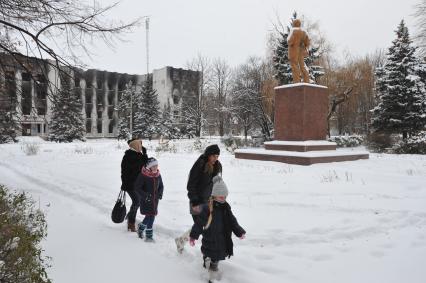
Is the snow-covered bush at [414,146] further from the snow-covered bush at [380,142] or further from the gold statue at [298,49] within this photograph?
the gold statue at [298,49]

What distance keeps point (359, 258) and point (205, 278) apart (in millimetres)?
1907

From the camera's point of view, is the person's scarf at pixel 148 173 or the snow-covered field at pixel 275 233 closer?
the snow-covered field at pixel 275 233

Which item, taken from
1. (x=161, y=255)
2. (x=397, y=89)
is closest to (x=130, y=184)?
(x=161, y=255)

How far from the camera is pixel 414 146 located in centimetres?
1770

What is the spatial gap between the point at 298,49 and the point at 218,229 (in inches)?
463

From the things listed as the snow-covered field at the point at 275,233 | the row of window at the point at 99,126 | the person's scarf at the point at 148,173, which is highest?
the row of window at the point at 99,126

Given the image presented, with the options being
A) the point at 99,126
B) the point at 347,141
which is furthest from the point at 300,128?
the point at 99,126

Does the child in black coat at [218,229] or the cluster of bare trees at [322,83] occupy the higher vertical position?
the cluster of bare trees at [322,83]

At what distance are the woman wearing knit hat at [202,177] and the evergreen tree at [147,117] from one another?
3698 centimetres

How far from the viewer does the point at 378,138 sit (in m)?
21.7

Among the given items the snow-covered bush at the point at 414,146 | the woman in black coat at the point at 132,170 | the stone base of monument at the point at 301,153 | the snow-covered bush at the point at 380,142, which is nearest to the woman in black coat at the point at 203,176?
the woman in black coat at the point at 132,170

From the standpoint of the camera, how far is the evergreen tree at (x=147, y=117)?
134 feet

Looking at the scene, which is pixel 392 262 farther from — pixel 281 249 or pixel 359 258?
pixel 281 249

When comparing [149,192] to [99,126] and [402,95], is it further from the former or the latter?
[99,126]
